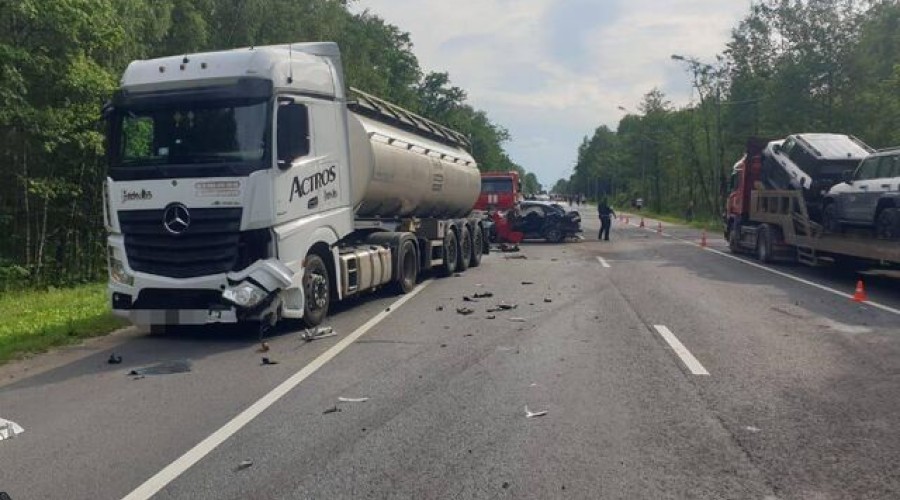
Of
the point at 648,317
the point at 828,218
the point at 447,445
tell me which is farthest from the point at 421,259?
the point at 447,445

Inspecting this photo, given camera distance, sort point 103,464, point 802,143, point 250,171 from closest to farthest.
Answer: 1. point 103,464
2. point 250,171
3. point 802,143

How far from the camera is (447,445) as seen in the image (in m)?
5.71

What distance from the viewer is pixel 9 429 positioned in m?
6.21

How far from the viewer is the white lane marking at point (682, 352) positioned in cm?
819

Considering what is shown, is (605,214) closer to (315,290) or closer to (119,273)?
(315,290)

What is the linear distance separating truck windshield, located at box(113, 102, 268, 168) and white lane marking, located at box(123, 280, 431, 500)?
254cm

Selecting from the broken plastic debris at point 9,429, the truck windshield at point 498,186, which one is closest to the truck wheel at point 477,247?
the truck windshield at point 498,186

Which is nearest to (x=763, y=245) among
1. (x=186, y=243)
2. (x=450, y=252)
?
(x=450, y=252)

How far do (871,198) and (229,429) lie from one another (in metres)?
13.6

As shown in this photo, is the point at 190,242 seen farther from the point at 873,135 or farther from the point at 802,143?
the point at 873,135

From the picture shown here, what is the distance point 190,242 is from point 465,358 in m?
3.63

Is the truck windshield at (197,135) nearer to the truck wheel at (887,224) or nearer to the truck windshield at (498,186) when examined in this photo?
the truck wheel at (887,224)

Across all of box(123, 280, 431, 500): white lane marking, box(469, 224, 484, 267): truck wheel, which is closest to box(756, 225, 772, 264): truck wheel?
box(469, 224, 484, 267): truck wheel

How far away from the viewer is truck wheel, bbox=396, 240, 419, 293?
14703mm
